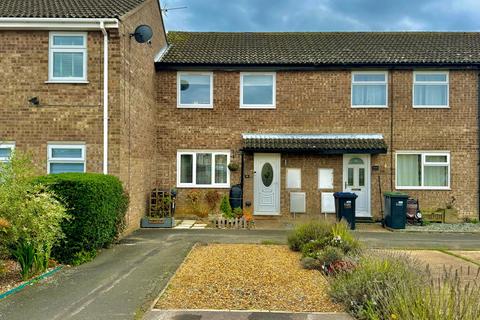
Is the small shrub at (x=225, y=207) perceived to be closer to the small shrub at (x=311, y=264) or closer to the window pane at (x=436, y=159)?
the small shrub at (x=311, y=264)

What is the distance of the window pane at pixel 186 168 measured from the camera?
50.8 feet

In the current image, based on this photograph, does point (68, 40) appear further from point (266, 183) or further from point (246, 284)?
point (246, 284)

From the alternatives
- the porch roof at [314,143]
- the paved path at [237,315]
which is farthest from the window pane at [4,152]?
the paved path at [237,315]

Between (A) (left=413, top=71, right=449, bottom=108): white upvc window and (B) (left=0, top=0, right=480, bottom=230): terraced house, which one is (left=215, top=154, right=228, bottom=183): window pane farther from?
(A) (left=413, top=71, right=449, bottom=108): white upvc window

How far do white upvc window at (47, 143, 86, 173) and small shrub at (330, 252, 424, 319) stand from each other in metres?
8.12

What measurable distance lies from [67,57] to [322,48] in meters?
9.78

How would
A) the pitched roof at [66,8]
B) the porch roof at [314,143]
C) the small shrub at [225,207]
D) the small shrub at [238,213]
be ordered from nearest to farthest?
the pitched roof at [66,8]
the small shrub at [238,213]
the small shrub at [225,207]
the porch roof at [314,143]

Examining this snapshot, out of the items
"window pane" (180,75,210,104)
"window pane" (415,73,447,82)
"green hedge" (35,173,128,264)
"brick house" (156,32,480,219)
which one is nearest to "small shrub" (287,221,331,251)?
"green hedge" (35,173,128,264)

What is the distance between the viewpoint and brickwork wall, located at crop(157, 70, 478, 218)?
49.6 ft

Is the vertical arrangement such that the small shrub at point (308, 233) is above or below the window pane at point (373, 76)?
below

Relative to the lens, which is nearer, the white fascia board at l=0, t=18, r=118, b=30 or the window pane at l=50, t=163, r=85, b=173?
the white fascia board at l=0, t=18, r=118, b=30

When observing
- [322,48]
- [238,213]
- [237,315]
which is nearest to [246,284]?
[237,315]

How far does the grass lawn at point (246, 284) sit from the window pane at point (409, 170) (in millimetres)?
8100

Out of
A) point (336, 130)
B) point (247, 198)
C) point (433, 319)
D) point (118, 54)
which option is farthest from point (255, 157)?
point (433, 319)
